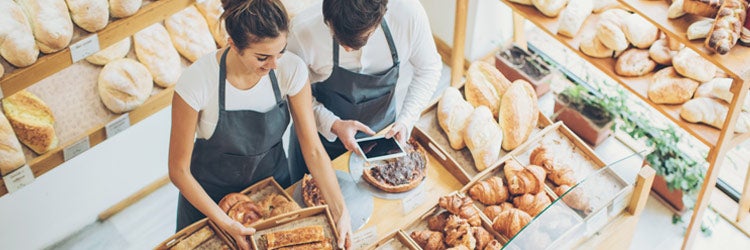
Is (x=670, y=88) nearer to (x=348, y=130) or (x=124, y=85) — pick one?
(x=348, y=130)

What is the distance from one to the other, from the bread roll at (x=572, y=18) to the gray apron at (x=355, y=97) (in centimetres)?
94

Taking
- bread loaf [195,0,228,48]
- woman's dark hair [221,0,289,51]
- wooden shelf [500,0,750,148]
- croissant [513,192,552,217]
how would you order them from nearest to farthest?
woman's dark hair [221,0,289,51] → croissant [513,192,552,217] → wooden shelf [500,0,750,148] → bread loaf [195,0,228,48]

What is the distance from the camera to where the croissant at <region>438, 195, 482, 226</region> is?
2.46m

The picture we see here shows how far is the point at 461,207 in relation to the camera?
2494 millimetres

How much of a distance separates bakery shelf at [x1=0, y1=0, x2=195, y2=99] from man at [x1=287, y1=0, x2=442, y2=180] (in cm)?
48

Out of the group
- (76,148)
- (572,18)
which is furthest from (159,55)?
(572,18)

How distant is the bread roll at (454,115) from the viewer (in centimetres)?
286

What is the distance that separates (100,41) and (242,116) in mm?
579

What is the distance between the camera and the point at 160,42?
3.18 metres

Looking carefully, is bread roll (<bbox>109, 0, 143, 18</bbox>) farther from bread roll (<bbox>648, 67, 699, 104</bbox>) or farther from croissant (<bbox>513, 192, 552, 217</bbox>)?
bread roll (<bbox>648, 67, 699, 104</bbox>)

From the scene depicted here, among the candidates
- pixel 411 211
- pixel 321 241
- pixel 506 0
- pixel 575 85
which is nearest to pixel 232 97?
pixel 321 241

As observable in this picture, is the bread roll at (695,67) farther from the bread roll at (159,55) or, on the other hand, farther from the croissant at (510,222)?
the bread roll at (159,55)

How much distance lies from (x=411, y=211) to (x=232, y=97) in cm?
76

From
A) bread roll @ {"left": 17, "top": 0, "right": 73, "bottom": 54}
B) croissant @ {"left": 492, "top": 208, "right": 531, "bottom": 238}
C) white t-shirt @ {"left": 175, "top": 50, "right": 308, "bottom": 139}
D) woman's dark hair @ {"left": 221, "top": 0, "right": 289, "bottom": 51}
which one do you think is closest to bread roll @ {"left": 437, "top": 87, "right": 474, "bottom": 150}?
croissant @ {"left": 492, "top": 208, "right": 531, "bottom": 238}
